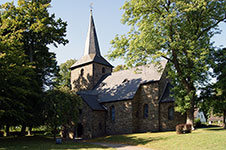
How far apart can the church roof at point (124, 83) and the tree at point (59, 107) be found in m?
8.47

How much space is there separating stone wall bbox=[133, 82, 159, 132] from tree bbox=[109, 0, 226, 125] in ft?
15.8

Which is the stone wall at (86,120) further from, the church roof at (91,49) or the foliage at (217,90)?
the foliage at (217,90)

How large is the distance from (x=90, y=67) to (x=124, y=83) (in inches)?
319

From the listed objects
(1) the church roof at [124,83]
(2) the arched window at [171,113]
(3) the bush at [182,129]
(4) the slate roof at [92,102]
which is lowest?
(3) the bush at [182,129]

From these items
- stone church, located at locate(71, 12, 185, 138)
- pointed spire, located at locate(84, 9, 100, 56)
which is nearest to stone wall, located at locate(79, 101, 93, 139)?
stone church, located at locate(71, 12, 185, 138)

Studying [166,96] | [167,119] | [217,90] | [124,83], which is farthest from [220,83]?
[124,83]

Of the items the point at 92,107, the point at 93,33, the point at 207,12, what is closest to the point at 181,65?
the point at 207,12

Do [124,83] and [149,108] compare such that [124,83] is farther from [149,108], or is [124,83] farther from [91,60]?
[91,60]

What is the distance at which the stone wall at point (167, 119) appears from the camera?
2769 centimetres

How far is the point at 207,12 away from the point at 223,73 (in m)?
6.78

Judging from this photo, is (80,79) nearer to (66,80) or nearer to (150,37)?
(66,80)

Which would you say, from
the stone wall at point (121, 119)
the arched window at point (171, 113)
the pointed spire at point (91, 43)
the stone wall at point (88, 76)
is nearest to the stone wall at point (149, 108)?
the stone wall at point (121, 119)

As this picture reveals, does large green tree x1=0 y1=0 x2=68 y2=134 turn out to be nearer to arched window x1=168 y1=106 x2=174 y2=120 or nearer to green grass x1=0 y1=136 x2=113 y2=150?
green grass x1=0 y1=136 x2=113 y2=150

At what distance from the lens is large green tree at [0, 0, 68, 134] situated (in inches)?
794
